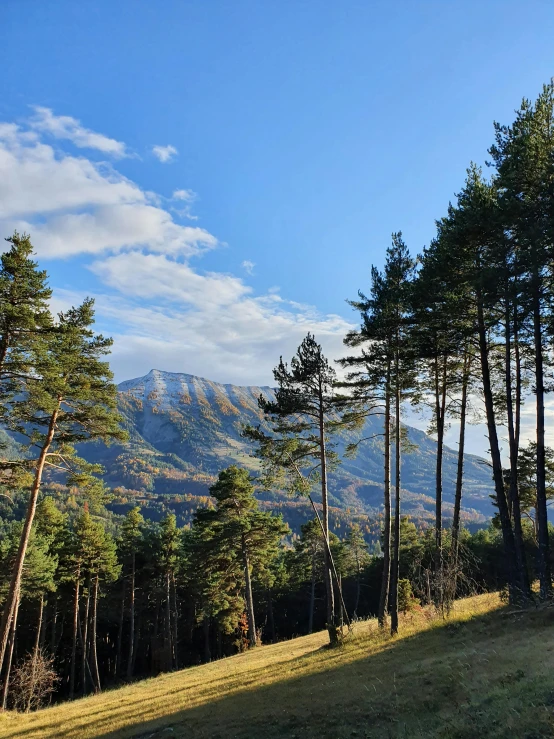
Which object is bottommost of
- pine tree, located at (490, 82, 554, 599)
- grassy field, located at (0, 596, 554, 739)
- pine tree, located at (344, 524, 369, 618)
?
pine tree, located at (344, 524, 369, 618)

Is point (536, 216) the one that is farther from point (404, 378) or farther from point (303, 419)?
point (303, 419)

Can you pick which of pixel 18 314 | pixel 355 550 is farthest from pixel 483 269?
pixel 355 550

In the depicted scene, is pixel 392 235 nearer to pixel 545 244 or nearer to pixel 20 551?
pixel 545 244

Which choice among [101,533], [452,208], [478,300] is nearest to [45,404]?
[478,300]

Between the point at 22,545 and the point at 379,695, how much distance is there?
1285cm

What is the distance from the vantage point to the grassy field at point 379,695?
252 inches

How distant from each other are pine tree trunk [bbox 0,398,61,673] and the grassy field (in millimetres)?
2922

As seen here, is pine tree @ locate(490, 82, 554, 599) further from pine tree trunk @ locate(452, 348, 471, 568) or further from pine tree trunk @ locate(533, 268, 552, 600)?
pine tree trunk @ locate(452, 348, 471, 568)

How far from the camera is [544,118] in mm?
13656

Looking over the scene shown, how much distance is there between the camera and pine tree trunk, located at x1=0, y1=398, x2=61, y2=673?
45.9 feet

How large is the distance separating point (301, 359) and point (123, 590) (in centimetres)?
3416

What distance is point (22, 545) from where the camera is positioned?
49.3ft

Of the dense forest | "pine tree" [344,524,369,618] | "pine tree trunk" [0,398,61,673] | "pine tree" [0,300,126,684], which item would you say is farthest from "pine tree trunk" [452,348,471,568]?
"pine tree" [344,524,369,618]

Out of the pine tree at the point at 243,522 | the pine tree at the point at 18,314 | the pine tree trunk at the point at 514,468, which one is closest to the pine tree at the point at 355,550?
the pine tree at the point at 243,522
